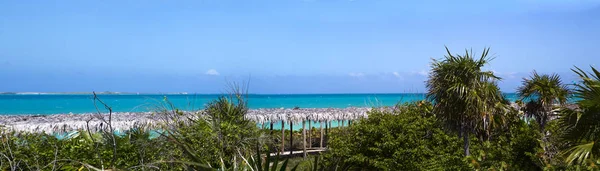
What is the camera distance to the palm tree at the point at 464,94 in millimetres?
11406

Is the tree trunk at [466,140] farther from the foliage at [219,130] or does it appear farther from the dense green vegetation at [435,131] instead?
the foliage at [219,130]

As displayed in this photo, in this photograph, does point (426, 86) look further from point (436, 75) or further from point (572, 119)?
point (572, 119)

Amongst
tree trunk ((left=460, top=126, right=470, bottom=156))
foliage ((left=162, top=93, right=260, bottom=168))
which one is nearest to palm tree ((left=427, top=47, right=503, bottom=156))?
tree trunk ((left=460, top=126, right=470, bottom=156))

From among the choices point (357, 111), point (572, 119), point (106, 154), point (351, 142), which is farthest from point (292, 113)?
point (572, 119)

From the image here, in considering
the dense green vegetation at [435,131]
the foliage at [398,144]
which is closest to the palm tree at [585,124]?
the dense green vegetation at [435,131]

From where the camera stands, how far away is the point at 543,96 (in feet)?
43.2

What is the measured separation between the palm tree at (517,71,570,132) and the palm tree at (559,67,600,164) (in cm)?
612

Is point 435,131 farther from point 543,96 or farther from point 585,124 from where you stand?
point 585,124

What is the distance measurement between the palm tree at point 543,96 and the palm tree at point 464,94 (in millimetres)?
1679

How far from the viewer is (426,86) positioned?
40.7 ft

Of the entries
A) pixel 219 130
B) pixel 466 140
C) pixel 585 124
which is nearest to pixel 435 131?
pixel 466 140

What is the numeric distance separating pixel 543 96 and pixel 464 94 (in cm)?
276

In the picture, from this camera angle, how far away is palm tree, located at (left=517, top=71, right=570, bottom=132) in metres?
13.0

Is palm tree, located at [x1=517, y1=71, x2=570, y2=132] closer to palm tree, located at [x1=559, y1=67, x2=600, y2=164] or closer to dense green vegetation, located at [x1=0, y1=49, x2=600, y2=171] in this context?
dense green vegetation, located at [x1=0, y1=49, x2=600, y2=171]
